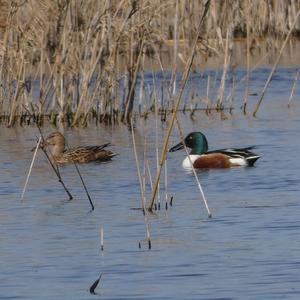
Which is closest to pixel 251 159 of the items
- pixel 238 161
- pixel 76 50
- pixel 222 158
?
pixel 238 161

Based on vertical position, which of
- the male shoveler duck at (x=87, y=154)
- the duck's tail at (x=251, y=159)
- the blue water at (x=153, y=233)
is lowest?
the male shoveler duck at (x=87, y=154)

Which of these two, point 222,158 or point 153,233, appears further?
point 222,158

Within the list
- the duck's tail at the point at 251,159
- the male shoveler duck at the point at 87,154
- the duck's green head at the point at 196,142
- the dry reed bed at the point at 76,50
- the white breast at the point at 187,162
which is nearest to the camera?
the duck's tail at the point at 251,159

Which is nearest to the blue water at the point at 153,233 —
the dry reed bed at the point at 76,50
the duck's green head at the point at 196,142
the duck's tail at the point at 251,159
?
the duck's tail at the point at 251,159

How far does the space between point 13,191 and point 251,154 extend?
2.73 meters

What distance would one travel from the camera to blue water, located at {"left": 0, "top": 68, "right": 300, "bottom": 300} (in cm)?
741

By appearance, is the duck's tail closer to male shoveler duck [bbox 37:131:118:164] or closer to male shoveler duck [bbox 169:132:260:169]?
male shoveler duck [bbox 169:132:260:169]

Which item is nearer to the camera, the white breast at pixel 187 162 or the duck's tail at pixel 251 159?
the duck's tail at pixel 251 159

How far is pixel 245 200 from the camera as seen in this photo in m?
10.6

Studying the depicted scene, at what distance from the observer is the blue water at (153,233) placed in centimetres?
741

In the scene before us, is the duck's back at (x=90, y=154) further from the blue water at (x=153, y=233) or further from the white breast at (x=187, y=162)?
the white breast at (x=187, y=162)

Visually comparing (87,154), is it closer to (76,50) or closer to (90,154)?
(90,154)

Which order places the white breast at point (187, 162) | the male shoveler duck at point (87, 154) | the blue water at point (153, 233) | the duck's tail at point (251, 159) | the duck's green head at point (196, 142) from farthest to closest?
the duck's green head at point (196, 142) → the male shoveler duck at point (87, 154) → the white breast at point (187, 162) → the duck's tail at point (251, 159) → the blue water at point (153, 233)

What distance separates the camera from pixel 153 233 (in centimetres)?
915
